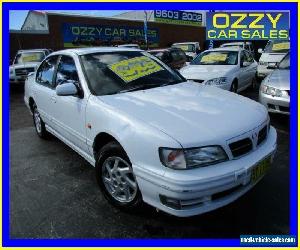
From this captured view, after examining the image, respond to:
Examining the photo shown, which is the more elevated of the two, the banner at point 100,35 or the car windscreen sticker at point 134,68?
the banner at point 100,35

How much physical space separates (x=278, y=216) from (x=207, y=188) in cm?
97

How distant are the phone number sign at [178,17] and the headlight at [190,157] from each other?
26346 mm

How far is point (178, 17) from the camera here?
29.1 meters

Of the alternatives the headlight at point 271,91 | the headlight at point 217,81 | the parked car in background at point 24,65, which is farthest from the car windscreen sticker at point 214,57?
the parked car in background at point 24,65

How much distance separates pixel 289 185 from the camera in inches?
131

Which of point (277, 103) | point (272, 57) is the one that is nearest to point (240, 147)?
point (277, 103)

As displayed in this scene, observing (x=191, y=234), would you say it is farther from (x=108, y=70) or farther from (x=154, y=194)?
(x=108, y=70)

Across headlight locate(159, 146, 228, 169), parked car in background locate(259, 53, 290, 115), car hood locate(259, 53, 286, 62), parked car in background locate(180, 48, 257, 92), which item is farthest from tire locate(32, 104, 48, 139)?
car hood locate(259, 53, 286, 62)

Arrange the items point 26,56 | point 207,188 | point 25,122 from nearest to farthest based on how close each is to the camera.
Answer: point 207,188, point 25,122, point 26,56

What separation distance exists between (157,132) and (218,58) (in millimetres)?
5943

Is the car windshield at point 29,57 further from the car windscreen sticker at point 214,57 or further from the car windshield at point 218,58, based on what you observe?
the car windscreen sticker at point 214,57

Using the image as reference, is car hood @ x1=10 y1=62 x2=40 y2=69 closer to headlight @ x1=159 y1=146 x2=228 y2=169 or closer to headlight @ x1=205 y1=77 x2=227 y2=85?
headlight @ x1=205 y1=77 x2=227 y2=85

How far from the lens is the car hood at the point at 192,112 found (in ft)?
8.03

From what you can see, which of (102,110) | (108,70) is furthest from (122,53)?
(102,110)
